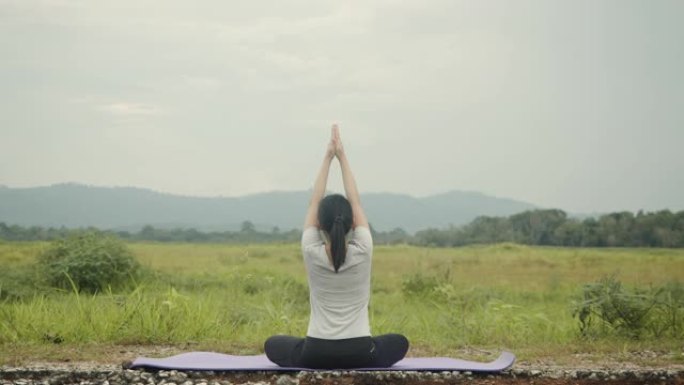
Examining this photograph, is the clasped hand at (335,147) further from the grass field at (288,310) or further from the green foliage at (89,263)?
the green foliage at (89,263)

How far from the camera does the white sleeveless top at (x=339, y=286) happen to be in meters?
6.67

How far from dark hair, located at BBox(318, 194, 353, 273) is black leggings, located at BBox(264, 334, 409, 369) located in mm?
667

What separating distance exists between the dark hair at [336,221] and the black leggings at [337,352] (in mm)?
667

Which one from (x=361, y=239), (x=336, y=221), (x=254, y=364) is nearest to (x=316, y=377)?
(x=254, y=364)

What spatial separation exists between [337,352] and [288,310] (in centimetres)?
603

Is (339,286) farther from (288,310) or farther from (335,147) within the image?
(288,310)

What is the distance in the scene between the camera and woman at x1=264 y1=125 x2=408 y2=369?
261 inches

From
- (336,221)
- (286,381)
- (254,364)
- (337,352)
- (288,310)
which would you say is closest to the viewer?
(336,221)

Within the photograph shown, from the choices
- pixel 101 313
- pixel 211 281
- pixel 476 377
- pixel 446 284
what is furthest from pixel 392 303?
pixel 476 377

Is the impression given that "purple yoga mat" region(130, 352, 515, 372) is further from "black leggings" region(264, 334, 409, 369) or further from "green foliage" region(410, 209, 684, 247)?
"green foliage" region(410, 209, 684, 247)

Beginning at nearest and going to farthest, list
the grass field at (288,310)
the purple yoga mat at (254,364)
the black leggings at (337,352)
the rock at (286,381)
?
the black leggings at (337,352)
the rock at (286,381)
the purple yoga mat at (254,364)
the grass field at (288,310)

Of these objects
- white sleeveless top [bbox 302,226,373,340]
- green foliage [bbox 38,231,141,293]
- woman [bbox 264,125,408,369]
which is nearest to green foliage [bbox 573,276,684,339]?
woman [bbox 264,125,408,369]

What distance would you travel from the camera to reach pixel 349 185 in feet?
22.9

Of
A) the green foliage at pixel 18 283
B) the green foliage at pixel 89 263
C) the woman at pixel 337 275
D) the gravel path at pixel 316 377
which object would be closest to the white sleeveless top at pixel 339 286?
the woman at pixel 337 275
